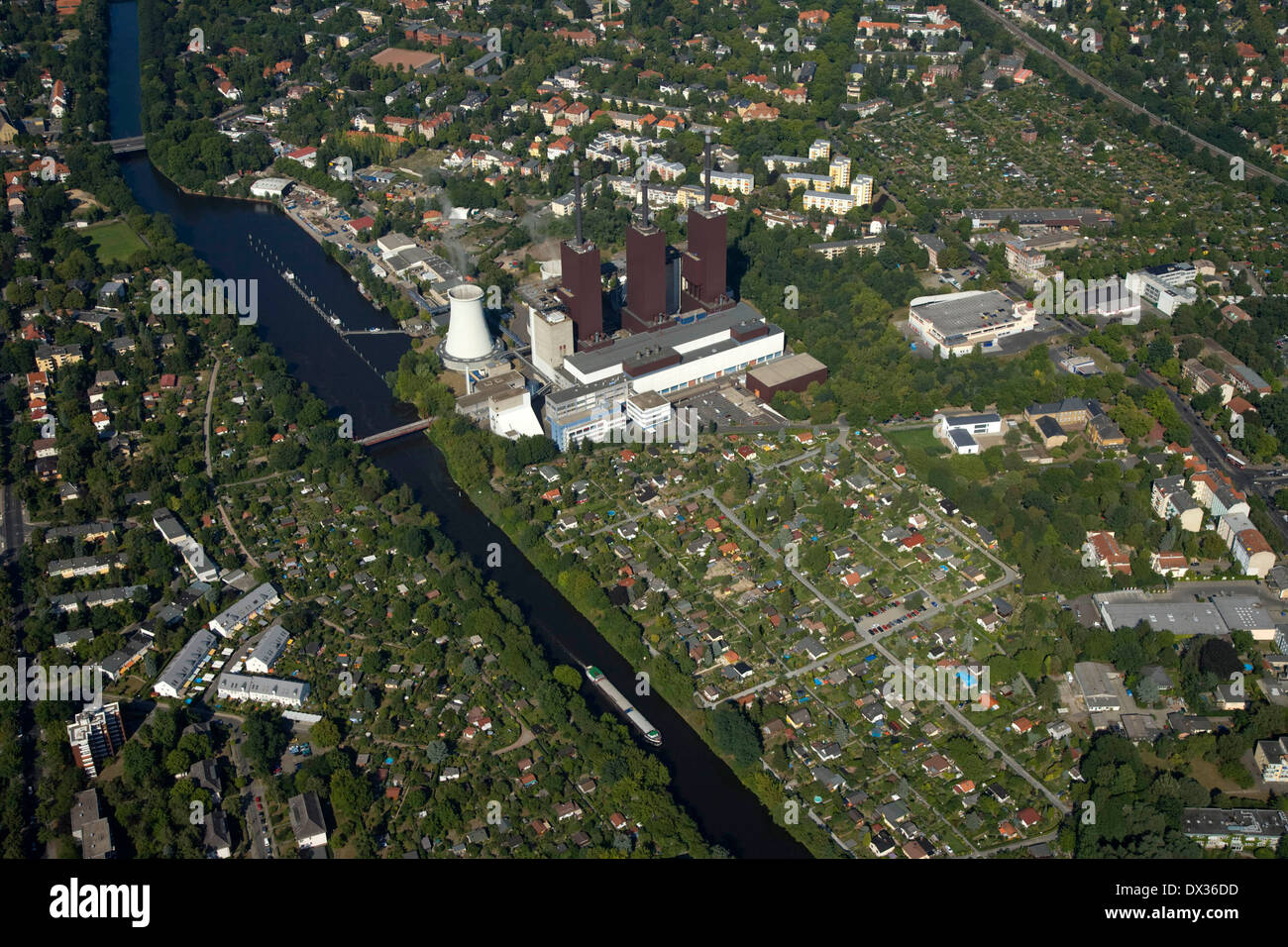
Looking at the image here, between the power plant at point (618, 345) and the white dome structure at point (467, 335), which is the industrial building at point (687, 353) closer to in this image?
the power plant at point (618, 345)

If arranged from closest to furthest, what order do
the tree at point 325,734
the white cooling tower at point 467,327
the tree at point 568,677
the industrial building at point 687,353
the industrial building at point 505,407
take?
the tree at point 325,734 → the tree at point 568,677 → the industrial building at point 505,407 → the industrial building at point 687,353 → the white cooling tower at point 467,327

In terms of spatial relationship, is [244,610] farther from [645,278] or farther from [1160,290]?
[1160,290]

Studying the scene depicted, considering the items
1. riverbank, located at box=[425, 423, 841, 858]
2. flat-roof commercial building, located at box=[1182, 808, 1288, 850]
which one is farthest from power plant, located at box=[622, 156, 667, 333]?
flat-roof commercial building, located at box=[1182, 808, 1288, 850]

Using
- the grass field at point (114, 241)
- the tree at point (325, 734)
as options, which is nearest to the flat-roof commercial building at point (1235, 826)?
the tree at point (325, 734)

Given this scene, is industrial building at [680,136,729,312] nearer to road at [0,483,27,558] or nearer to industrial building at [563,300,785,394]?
industrial building at [563,300,785,394]

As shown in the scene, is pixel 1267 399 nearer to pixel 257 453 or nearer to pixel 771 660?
pixel 771 660

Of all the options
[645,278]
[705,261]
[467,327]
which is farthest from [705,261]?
[467,327]
